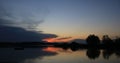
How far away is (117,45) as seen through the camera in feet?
390

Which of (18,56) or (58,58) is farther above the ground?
(18,56)

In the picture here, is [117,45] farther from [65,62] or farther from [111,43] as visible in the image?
[65,62]

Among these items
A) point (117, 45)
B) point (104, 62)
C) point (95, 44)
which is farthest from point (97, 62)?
point (95, 44)

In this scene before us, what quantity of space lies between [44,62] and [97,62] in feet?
25.5

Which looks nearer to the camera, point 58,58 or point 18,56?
point 58,58

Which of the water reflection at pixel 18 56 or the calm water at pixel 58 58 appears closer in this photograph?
the water reflection at pixel 18 56

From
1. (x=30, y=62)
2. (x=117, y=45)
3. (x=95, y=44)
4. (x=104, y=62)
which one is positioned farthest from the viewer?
(x=95, y=44)

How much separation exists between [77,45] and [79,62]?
4166 inches

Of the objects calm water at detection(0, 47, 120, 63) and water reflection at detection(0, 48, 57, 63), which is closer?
water reflection at detection(0, 48, 57, 63)

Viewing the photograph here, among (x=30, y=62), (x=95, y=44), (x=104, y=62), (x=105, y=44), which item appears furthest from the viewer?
(x=95, y=44)

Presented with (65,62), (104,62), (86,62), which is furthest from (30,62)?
(104,62)

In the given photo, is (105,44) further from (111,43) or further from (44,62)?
(44,62)

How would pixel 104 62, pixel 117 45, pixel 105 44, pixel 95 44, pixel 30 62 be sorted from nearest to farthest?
pixel 30 62
pixel 104 62
pixel 117 45
pixel 105 44
pixel 95 44

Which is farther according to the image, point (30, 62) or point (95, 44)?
point (95, 44)
